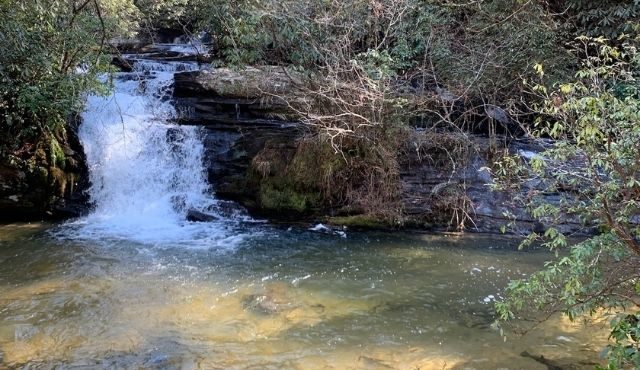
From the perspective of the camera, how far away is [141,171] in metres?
11.2

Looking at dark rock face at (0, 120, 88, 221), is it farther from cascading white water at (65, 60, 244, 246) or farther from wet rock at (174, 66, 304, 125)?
wet rock at (174, 66, 304, 125)

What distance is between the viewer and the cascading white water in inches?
409

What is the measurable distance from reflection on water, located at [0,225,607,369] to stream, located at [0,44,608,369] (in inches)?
0.8

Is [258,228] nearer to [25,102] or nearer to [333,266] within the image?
[333,266]

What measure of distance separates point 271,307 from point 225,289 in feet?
3.04

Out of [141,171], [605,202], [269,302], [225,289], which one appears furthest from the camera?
[141,171]

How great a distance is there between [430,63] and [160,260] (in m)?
6.72

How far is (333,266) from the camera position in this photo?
780cm

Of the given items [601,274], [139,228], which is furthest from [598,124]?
[139,228]

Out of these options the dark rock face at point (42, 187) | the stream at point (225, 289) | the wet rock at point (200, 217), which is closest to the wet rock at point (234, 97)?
the stream at point (225, 289)

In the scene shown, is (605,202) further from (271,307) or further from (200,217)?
(200,217)

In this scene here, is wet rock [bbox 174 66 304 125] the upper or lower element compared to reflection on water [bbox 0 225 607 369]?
upper

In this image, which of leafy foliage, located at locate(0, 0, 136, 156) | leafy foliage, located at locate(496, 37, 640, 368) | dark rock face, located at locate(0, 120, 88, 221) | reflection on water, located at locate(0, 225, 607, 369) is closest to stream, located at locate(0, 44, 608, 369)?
reflection on water, located at locate(0, 225, 607, 369)

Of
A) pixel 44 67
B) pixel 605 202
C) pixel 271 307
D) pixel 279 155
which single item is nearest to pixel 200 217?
pixel 279 155
